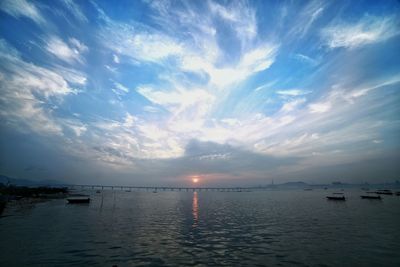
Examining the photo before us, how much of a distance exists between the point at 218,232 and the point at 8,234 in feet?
106

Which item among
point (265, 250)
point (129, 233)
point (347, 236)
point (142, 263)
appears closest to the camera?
point (142, 263)

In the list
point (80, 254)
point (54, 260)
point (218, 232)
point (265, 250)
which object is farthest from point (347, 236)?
point (54, 260)

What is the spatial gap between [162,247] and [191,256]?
5493mm

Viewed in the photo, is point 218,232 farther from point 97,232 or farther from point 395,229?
point 395,229

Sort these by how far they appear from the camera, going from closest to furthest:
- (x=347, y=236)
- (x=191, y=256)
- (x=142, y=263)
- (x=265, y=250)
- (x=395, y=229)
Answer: (x=142, y=263), (x=191, y=256), (x=265, y=250), (x=347, y=236), (x=395, y=229)

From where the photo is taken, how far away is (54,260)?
22.5 metres

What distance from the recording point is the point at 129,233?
3594cm

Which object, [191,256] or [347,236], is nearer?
[191,256]

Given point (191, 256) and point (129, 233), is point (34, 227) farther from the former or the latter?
point (191, 256)

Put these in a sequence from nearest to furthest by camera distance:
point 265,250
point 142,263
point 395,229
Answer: point 142,263 < point 265,250 < point 395,229

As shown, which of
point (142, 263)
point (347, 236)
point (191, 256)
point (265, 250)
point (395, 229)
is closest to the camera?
point (142, 263)

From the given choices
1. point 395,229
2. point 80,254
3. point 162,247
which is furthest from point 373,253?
point 80,254

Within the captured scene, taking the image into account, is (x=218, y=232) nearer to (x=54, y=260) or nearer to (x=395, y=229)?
(x=54, y=260)

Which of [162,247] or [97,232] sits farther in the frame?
[97,232]
